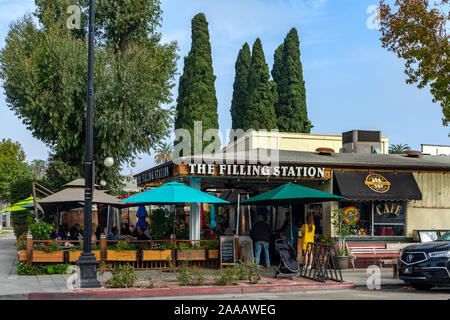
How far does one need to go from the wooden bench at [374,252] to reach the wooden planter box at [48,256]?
9.50 m

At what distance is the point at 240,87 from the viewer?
59219mm

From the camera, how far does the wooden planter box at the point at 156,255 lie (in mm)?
17438

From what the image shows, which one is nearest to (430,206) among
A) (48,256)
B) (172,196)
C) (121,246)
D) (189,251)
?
(189,251)

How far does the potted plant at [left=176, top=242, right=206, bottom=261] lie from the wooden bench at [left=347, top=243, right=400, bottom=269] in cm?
513

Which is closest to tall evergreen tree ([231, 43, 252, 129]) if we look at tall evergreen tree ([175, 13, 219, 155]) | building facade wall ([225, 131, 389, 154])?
tall evergreen tree ([175, 13, 219, 155])

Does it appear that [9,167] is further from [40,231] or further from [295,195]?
[295,195]

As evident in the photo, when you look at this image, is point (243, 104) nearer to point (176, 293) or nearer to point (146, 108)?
point (146, 108)

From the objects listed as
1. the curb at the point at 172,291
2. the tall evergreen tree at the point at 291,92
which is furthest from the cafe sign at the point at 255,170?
the tall evergreen tree at the point at 291,92

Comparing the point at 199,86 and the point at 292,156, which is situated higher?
the point at 199,86

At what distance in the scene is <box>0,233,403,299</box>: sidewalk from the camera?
12.9m

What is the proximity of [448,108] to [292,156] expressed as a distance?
6.06m

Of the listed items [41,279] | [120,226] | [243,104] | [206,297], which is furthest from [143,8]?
[243,104]

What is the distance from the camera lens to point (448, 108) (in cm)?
2080

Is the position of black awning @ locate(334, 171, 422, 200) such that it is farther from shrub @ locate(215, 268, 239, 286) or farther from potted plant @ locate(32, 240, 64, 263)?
potted plant @ locate(32, 240, 64, 263)
